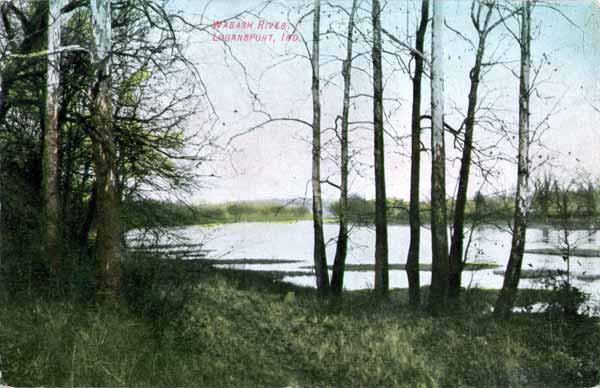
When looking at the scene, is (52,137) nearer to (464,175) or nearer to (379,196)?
(379,196)

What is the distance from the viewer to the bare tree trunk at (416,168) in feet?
38.6

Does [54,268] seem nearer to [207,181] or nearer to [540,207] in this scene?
[207,181]

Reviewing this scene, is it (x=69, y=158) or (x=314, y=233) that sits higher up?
(x=69, y=158)

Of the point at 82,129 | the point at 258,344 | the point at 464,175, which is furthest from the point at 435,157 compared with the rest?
the point at 82,129

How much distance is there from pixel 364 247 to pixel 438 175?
308cm

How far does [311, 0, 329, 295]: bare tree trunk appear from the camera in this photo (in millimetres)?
11031

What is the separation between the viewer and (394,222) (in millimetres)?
13742

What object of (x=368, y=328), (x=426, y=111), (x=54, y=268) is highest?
(x=426, y=111)

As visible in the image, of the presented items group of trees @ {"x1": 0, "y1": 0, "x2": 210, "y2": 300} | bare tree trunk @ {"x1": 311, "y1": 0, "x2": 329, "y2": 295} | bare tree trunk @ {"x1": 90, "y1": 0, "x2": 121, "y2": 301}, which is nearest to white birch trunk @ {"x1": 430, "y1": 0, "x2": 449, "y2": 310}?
bare tree trunk @ {"x1": 311, "y1": 0, "x2": 329, "y2": 295}

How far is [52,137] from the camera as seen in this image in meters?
9.21

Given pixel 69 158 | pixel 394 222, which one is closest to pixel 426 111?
pixel 394 222

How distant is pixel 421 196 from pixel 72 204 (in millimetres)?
7399

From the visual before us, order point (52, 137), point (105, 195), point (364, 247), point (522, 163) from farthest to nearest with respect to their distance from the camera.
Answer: point (364, 247)
point (522, 163)
point (52, 137)
point (105, 195)

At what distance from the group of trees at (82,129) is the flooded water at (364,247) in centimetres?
151
